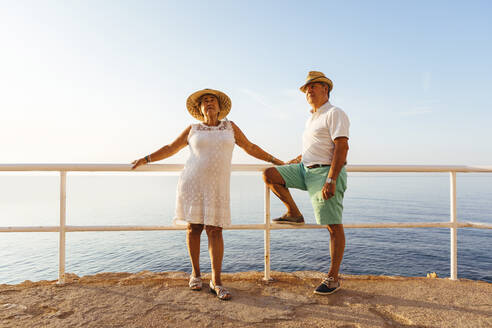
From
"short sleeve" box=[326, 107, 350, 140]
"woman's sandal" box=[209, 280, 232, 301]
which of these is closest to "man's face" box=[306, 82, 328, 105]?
"short sleeve" box=[326, 107, 350, 140]

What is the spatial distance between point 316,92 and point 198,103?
1.04 m

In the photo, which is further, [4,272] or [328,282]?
[4,272]

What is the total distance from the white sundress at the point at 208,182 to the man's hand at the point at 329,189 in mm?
746

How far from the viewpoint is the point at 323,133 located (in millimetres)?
2354

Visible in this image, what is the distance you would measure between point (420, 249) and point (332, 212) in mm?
23498

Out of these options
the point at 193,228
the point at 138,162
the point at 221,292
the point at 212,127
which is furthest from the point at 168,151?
the point at 221,292

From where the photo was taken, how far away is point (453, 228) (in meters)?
2.70

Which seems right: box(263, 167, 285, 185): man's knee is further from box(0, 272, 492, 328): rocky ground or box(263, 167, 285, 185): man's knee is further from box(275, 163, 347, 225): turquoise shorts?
box(0, 272, 492, 328): rocky ground

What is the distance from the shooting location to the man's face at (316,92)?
2475mm

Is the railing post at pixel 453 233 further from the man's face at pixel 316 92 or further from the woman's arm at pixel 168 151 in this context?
the woman's arm at pixel 168 151

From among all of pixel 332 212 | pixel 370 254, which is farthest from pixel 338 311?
pixel 370 254

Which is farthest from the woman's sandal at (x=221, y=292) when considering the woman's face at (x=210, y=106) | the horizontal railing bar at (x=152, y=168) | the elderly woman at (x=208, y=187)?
the woman's face at (x=210, y=106)

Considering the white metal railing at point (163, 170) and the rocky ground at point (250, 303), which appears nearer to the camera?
the rocky ground at point (250, 303)

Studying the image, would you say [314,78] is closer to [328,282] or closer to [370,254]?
[328,282]
